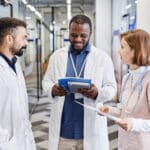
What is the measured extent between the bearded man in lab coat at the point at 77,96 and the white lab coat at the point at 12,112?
0.29m

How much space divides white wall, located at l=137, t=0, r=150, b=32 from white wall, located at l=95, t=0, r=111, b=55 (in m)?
4.79

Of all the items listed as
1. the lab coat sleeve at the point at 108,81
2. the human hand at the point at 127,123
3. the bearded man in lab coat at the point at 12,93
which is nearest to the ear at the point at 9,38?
the bearded man in lab coat at the point at 12,93

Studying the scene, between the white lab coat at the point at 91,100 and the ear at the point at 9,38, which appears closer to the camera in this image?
the ear at the point at 9,38

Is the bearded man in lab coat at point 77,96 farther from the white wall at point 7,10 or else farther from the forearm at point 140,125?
the white wall at point 7,10

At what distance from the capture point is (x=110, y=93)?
2291 millimetres

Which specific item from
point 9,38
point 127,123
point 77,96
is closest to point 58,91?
point 77,96

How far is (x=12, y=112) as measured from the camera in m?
2.00

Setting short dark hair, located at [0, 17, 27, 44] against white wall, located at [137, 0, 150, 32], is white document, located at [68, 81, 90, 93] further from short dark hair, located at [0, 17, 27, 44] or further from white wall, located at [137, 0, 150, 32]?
white wall, located at [137, 0, 150, 32]

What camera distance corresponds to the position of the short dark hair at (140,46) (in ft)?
5.88

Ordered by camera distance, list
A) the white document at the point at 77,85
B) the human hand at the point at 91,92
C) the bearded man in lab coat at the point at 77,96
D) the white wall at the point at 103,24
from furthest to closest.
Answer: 1. the white wall at the point at 103,24
2. the bearded man in lab coat at the point at 77,96
3. the human hand at the point at 91,92
4. the white document at the point at 77,85

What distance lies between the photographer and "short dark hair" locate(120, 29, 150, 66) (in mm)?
1793

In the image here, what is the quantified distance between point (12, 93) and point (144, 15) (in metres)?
2.56

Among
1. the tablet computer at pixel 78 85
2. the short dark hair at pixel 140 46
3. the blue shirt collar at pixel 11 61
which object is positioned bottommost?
the tablet computer at pixel 78 85

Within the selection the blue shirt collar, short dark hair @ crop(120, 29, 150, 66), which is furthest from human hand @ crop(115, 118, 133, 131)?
the blue shirt collar
